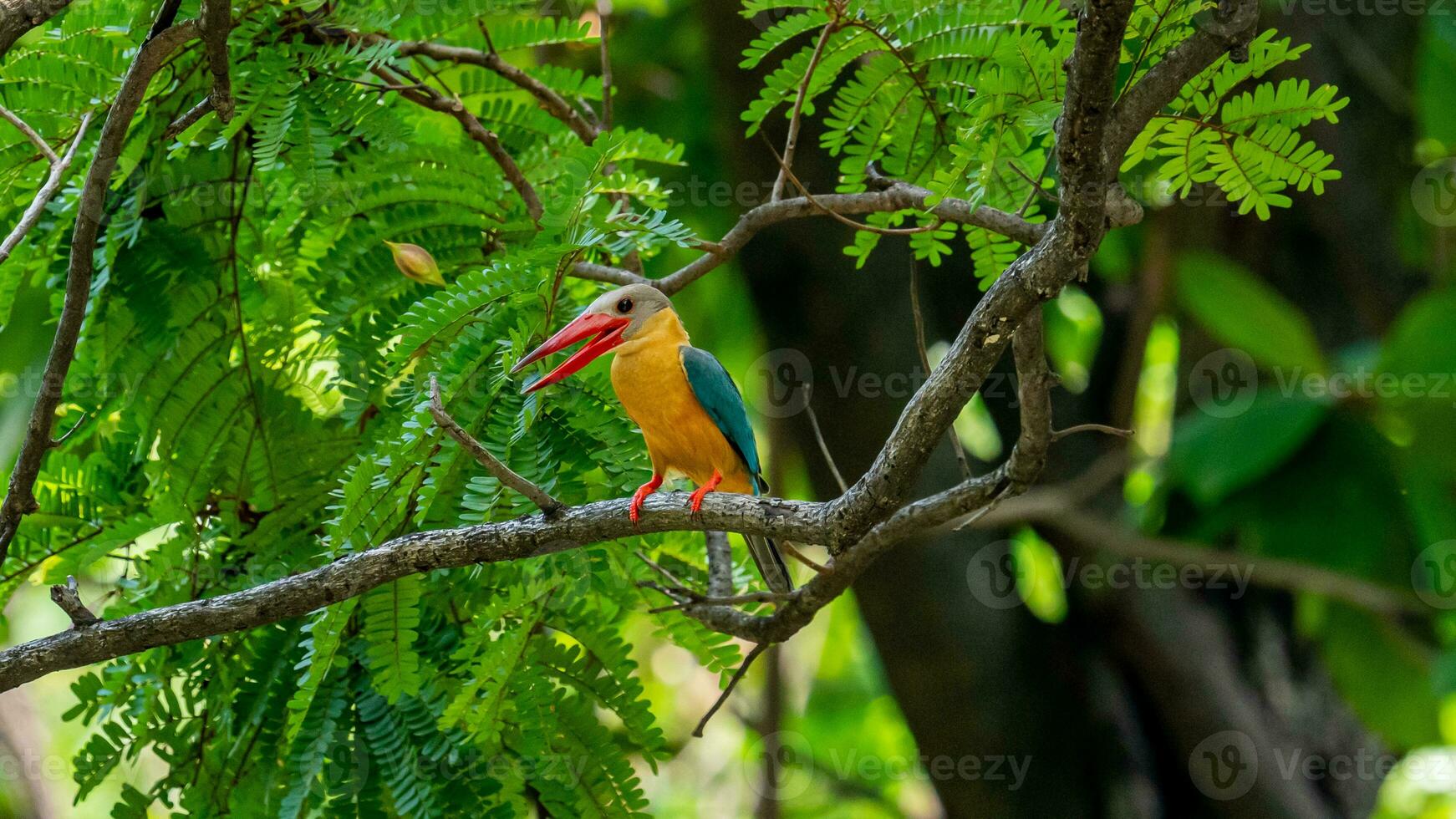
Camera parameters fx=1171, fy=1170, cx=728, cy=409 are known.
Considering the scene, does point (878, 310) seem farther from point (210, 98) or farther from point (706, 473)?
point (210, 98)

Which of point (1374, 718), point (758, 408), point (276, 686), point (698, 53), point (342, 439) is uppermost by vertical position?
point (698, 53)

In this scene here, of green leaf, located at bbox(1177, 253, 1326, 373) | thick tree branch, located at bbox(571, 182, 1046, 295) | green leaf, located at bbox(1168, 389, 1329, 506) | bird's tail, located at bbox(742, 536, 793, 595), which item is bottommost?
green leaf, located at bbox(1168, 389, 1329, 506)


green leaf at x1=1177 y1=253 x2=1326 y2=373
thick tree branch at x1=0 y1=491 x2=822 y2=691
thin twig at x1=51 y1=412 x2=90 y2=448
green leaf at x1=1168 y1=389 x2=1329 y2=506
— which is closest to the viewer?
thick tree branch at x1=0 y1=491 x2=822 y2=691

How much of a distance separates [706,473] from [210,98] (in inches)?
70.8

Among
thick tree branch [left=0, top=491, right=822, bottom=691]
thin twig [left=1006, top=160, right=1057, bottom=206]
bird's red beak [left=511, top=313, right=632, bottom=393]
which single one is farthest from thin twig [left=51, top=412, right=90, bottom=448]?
thin twig [left=1006, top=160, right=1057, bottom=206]

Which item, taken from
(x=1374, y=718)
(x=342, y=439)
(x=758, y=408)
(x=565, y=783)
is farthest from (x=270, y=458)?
(x=1374, y=718)

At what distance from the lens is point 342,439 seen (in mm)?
3646

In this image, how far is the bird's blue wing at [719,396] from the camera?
3668 mm

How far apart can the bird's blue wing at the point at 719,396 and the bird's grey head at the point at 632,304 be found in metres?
0.18

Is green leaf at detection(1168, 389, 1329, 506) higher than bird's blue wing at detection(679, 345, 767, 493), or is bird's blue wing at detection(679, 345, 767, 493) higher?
bird's blue wing at detection(679, 345, 767, 493)

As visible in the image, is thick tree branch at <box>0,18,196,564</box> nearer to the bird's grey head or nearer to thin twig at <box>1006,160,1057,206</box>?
the bird's grey head

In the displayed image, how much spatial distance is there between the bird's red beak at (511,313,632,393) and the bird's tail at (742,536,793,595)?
2.60 feet

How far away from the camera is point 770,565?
12.1 feet

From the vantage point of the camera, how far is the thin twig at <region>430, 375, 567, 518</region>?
2648mm
